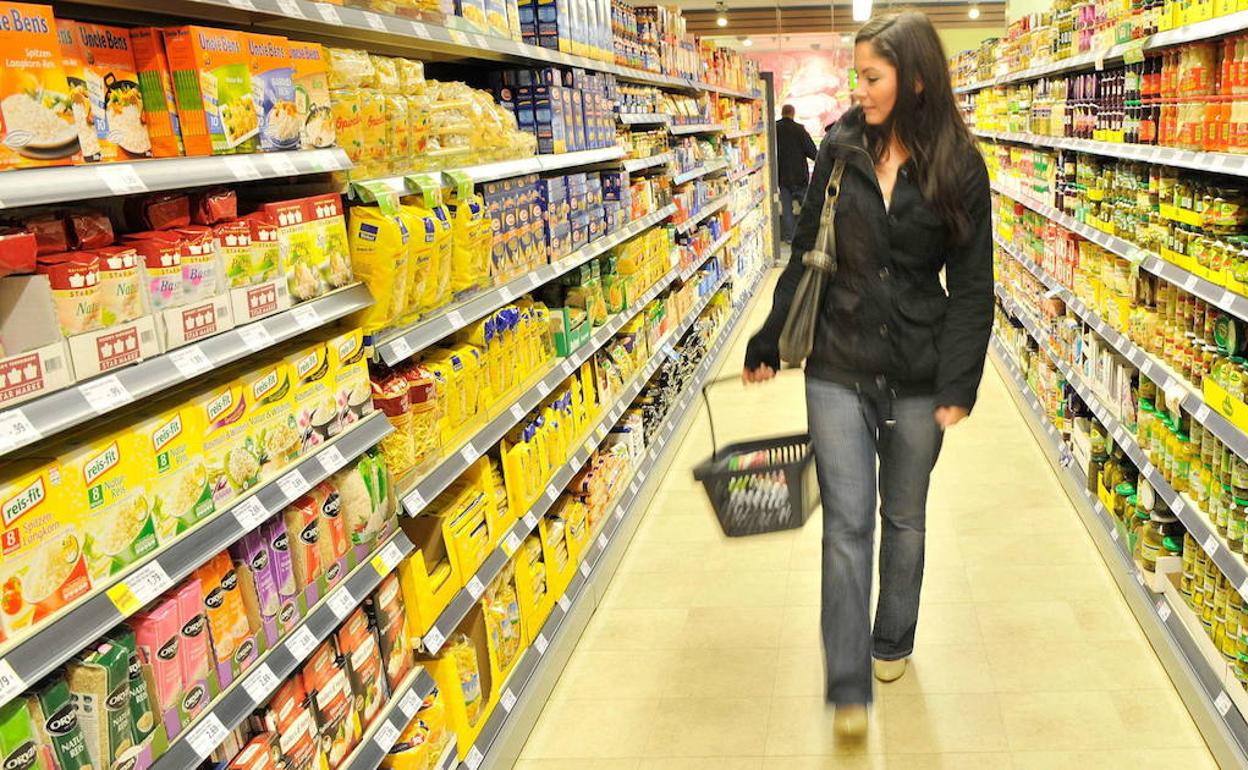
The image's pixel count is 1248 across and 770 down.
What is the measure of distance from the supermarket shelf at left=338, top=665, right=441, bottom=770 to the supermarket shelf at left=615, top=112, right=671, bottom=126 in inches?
122

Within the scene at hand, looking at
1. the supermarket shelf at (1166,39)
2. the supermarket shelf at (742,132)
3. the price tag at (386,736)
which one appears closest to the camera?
the price tag at (386,736)

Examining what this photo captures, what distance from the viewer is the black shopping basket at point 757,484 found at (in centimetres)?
276

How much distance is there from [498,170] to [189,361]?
61.0 inches

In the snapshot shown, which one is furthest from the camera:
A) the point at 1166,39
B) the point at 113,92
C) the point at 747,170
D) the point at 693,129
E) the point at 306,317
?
the point at 747,170

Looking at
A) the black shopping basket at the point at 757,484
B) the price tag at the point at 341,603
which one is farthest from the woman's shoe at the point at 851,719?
the price tag at the point at 341,603

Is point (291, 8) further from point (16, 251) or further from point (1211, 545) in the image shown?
point (1211, 545)

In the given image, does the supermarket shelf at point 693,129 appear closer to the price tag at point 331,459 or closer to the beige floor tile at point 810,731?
the beige floor tile at point 810,731

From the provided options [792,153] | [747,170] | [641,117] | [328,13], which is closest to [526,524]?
[328,13]

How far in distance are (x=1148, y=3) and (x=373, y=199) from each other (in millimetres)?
2900

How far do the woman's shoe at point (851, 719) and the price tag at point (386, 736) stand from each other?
1.10 m

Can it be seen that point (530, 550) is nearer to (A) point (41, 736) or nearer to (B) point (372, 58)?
(B) point (372, 58)

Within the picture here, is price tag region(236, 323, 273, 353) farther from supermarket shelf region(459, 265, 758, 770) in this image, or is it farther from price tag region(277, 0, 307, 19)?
supermarket shelf region(459, 265, 758, 770)

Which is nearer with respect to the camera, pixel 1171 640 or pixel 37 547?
pixel 37 547

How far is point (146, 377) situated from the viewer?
5.41ft
